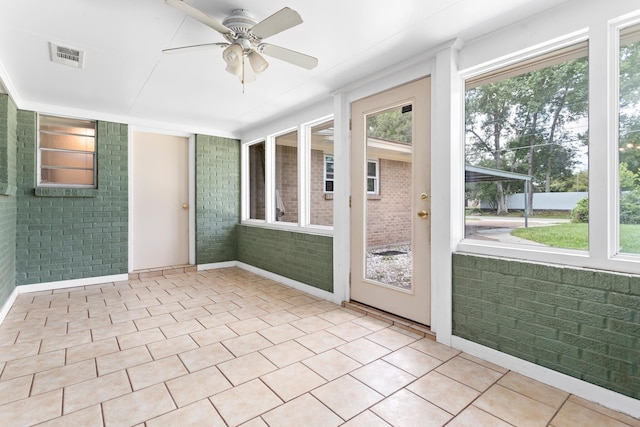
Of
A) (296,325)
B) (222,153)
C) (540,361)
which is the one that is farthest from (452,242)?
(222,153)

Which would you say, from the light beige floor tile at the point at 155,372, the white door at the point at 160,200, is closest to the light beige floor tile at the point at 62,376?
the light beige floor tile at the point at 155,372

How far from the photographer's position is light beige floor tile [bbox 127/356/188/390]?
2.04 m

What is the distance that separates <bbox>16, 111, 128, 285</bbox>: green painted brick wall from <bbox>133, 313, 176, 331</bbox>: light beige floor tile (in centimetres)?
191

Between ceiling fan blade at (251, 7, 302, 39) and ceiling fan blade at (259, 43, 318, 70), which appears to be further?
ceiling fan blade at (259, 43, 318, 70)

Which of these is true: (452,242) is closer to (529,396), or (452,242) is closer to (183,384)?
(529,396)

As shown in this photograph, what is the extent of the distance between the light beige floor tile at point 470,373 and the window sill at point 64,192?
15.5 ft

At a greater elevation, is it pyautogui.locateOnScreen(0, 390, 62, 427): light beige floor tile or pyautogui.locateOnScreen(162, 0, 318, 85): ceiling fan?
pyautogui.locateOnScreen(162, 0, 318, 85): ceiling fan

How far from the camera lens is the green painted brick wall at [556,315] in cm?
175

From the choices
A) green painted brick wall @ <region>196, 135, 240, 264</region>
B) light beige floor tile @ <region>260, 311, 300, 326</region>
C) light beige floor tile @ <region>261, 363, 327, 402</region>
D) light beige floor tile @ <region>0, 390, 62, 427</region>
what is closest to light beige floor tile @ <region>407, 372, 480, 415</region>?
light beige floor tile @ <region>261, 363, 327, 402</region>

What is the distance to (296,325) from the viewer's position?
299 cm

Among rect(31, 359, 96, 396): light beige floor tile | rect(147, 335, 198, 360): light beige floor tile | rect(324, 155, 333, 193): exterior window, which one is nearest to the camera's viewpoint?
rect(31, 359, 96, 396): light beige floor tile

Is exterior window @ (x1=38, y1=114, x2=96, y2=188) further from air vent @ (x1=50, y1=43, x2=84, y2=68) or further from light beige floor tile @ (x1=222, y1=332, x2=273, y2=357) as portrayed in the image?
light beige floor tile @ (x1=222, y1=332, x2=273, y2=357)

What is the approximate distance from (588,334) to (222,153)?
524 centimetres

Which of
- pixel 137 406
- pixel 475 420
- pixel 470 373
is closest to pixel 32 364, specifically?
pixel 137 406
